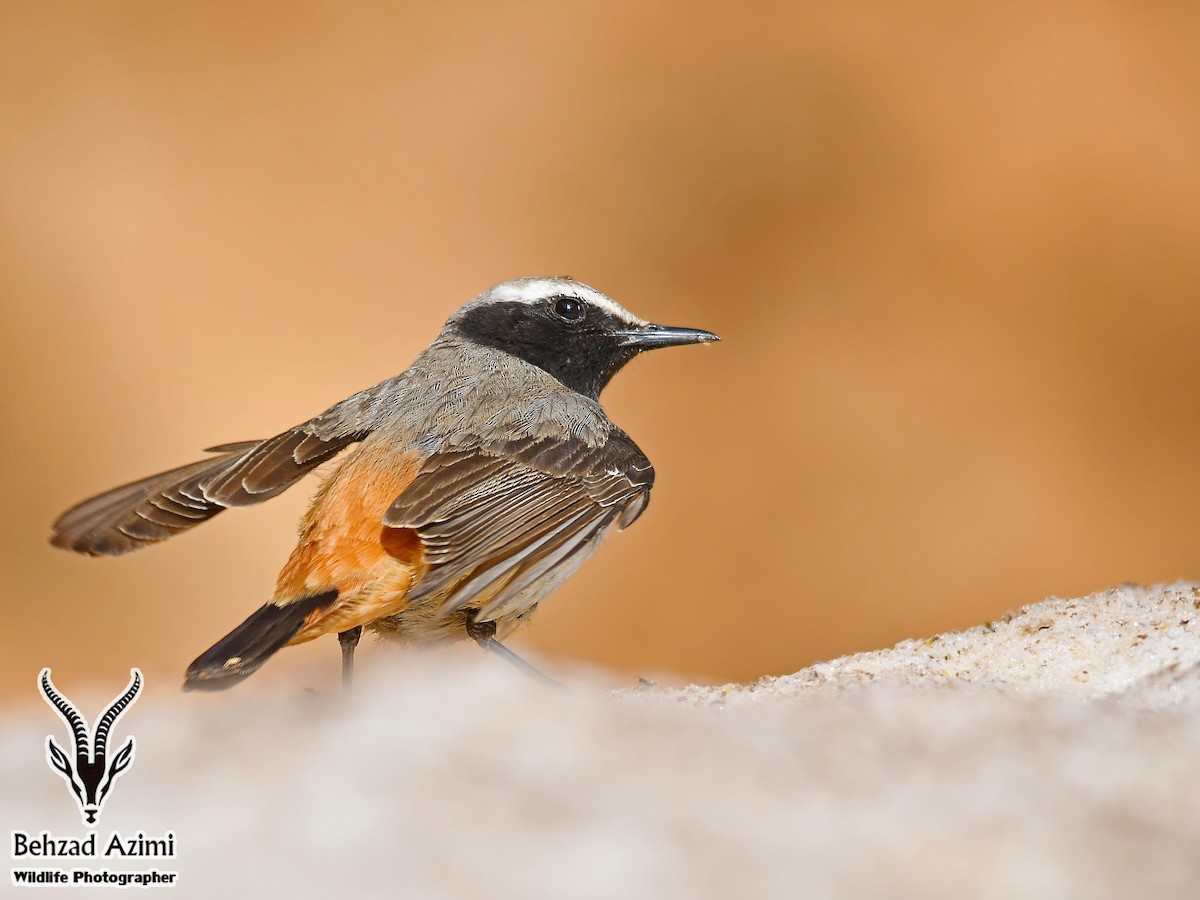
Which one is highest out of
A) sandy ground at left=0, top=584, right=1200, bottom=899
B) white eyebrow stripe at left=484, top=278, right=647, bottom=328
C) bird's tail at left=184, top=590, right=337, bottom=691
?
white eyebrow stripe at left=484, top=278, right=647, bottom=328

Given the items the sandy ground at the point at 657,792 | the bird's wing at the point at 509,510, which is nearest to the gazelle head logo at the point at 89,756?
the sandy ground at the point at 657,792

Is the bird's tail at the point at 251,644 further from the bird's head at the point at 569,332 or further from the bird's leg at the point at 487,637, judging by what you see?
the bird's head at the point at 569,332

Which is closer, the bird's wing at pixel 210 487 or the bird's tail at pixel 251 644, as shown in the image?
the bird's tail at pixel 251 644

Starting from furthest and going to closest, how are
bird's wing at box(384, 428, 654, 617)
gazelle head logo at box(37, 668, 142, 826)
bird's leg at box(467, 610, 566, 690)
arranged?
bird's leg at box(467, 610, 566, 690)
bird's wing at box(384, 428, 654, 617)
gazelle head logo at box(37, 668, 142, 826)

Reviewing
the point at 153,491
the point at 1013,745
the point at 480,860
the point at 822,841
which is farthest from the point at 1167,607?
the point at 153,491

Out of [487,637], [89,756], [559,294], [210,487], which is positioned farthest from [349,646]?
[559,294]

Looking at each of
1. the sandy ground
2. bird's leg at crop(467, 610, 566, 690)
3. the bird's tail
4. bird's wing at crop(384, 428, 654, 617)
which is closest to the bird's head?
bird's wing at crop(384, 428, 654, 617)

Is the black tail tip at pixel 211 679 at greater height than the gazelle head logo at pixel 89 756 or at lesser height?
greater

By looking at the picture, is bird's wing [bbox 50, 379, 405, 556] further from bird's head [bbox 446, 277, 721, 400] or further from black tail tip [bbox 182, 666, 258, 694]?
black tail tip [bbox 182, 666, 258, 694]

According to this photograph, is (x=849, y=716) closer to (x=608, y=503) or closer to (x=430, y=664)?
(x=430, y=664)
